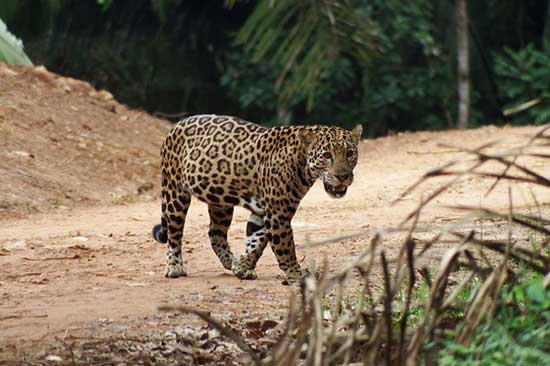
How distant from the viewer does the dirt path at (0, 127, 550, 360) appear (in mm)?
6781

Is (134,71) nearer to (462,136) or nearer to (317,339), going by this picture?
(462,136)

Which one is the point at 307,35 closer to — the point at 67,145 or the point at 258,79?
the point at 67,145

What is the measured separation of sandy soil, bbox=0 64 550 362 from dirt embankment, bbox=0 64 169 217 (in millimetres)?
33

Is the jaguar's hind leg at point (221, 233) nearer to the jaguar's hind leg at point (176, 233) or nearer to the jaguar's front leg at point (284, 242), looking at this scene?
the jaguar's hind leg at point (176, 233)

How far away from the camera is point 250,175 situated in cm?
816

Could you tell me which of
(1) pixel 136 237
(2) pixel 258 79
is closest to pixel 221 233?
(1) pixel 136 237

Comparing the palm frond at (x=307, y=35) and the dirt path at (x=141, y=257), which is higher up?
the palm frond at (x=307, y=35)

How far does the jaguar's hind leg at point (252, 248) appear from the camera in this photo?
819 cm

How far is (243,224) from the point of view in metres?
11.4

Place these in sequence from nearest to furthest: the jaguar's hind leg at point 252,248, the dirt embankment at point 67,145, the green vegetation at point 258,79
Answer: the jaguar's hind leg at point 252,248
the dirt embankment at point 67,145
the green vegetation at point 258,79

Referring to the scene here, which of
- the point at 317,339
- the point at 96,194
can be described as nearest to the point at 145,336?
the point at 317,339

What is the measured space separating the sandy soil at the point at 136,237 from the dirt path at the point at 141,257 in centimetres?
1

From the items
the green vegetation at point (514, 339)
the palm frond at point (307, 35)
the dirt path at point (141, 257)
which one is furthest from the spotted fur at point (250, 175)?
the palm frond at point (307, 35)

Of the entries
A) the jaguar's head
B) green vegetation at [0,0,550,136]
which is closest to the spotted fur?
the jaguar's head
